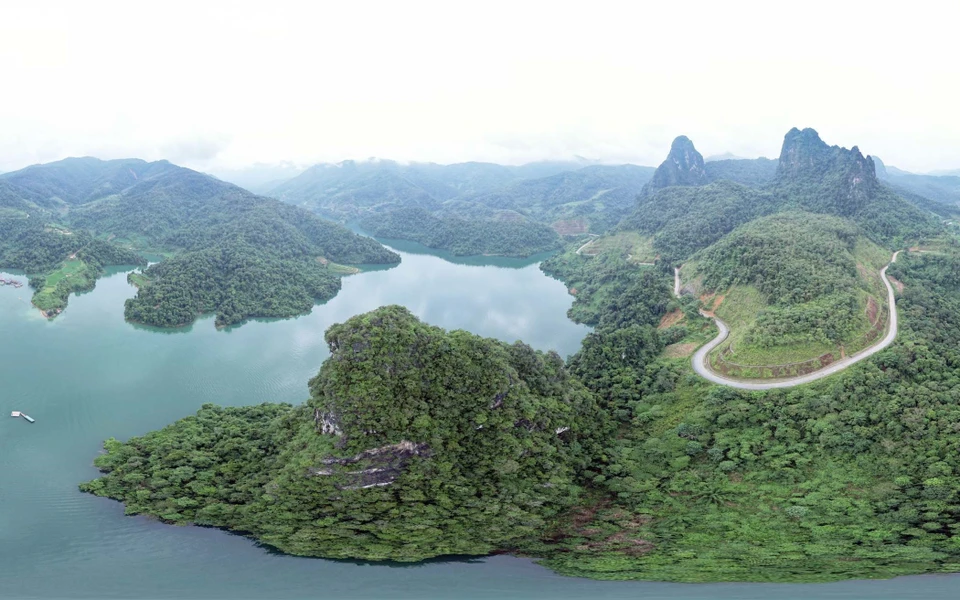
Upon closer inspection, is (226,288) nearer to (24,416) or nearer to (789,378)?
(24,416)

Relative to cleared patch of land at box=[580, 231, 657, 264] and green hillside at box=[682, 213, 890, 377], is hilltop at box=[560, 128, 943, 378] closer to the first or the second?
green hillside at box=[682, 213, 890, 377]

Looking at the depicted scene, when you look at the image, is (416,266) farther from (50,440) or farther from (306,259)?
(50,440)

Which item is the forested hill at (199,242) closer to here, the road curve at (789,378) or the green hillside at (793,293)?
the road curve at (789,378)

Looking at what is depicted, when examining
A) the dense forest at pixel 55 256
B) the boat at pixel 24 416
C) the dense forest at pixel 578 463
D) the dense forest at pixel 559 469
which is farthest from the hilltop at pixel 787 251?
the dense forest at pixel 55 256

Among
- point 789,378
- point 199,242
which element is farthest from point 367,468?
point 199,242

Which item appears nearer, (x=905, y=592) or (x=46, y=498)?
(x=905, y=592)

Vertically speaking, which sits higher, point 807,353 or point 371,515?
point 807,353

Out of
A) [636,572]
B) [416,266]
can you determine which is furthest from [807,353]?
[416,266]

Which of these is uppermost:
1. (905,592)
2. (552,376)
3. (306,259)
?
(306,259)
